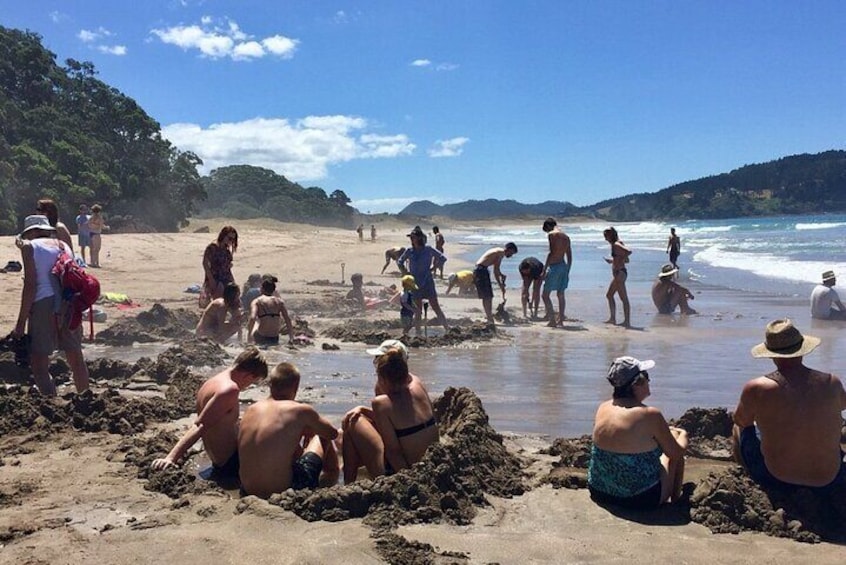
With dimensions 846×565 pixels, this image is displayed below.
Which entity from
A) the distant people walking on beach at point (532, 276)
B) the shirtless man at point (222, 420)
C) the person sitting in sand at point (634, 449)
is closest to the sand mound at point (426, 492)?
the person sitting in sand at point (634, 449)

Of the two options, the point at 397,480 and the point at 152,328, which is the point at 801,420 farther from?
the point at 152,328

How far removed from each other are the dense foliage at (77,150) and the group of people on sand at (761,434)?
27.5 m

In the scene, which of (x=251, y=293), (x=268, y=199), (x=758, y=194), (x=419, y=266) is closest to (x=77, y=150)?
(x=251, y=293)

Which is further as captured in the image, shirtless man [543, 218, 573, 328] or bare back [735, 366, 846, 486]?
shirtless man [543, 218, 573, 328]

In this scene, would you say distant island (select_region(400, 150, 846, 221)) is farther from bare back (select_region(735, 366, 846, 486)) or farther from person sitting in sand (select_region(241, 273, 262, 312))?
bare back (select_region(735, 366, 846, 486))

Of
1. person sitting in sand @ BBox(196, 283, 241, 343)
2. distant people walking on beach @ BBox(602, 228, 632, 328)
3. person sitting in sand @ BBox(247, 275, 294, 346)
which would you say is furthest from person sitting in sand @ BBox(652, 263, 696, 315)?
person sitting in sand @ BBox(196, 283, 241, 343)

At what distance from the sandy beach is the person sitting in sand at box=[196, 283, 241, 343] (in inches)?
9.0

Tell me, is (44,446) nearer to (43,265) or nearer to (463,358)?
(43,265)

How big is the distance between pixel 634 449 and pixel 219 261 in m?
7.14

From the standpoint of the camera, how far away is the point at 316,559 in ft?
Result: 12.6

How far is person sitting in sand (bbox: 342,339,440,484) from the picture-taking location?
513 centimetres

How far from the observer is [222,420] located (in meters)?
5.16

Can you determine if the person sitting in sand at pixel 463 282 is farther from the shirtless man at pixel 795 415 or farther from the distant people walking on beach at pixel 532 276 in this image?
the shirtless man at pixel 795 415

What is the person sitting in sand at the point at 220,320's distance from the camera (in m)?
10.3
